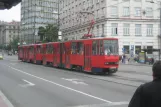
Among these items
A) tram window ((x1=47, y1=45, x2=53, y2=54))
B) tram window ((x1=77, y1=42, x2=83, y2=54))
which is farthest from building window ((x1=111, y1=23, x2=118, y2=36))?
tram window ((x1=77, y1=42, x2=83, y2=54))

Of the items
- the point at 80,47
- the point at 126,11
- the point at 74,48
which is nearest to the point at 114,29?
the point at 126,11

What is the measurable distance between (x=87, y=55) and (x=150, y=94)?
74.5ft

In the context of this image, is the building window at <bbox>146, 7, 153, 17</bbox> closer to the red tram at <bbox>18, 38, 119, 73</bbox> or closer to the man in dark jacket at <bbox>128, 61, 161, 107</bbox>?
the red tram at <bbox>18, 38, 119, 73</bbox>

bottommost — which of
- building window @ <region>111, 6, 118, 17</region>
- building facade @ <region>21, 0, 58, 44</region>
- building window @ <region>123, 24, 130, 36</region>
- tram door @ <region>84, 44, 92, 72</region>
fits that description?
tram door @ <region>84, 44, 92, 72</region>

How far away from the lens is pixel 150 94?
3.63 m

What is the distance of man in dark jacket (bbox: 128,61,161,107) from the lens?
362cm

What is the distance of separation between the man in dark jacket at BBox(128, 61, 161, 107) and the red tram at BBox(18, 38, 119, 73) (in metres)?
20.4

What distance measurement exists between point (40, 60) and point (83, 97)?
3064 centimetres

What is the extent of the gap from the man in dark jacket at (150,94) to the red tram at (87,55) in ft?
67.0

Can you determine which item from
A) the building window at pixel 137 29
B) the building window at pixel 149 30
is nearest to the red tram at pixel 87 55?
the building window at pixel 137 29

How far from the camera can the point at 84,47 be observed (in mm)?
27047

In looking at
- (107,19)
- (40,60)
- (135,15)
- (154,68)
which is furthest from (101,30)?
(154,68)

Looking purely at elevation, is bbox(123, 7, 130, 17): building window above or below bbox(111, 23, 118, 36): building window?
above

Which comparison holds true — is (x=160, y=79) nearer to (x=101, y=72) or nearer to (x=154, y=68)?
(x=154, y=68)
